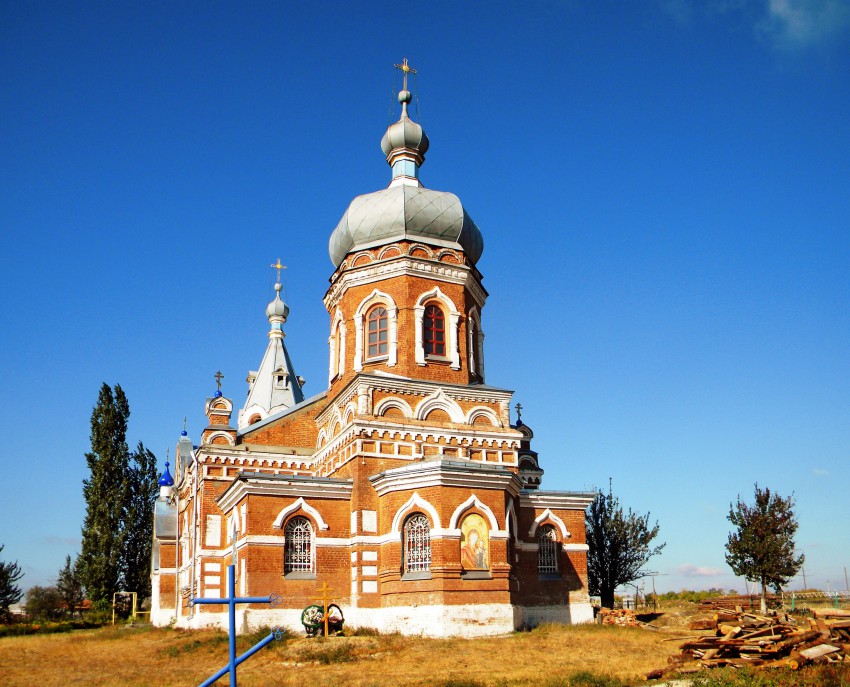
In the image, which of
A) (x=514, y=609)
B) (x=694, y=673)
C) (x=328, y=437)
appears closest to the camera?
(x=694, y=673)

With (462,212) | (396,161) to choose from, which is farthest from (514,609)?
(396,161)

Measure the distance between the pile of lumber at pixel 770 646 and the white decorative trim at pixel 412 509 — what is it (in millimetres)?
6616

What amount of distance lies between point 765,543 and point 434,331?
1251cm

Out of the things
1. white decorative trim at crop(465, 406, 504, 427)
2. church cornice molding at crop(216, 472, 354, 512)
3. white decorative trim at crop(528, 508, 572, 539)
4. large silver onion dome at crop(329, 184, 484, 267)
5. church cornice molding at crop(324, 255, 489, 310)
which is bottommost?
white decorative trim at crop(528, 508, 572, 539)

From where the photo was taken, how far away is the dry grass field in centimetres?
1423

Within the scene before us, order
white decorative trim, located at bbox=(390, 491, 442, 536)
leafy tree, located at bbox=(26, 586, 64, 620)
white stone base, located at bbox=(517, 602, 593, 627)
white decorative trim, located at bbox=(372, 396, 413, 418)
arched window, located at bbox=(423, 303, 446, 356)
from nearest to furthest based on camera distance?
white decorative trim, located at bbox=(390, 491, 442, 536)
white stone base, located at bbox=(517, 602, 593, 627)
white decorative trim, located at bbox=(372, 396, 413, 418)
arched window, located at bbox=(423, 303, 446, 356)
leafy tree, located at bbox=(26, 586, 64, 620)

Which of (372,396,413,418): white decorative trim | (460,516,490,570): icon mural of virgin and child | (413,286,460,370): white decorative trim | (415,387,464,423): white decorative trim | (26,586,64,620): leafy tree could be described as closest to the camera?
(460,516,490,570): icon mural of virgin and child

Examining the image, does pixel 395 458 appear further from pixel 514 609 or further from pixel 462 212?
pixel 462 212

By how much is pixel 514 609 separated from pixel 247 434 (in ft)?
32.7

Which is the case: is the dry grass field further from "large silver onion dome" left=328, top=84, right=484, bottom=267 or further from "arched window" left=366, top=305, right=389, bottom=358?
"large silver onion dome" left=328, top=84, right=484, bottom=267

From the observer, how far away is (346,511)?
21859 millimetres

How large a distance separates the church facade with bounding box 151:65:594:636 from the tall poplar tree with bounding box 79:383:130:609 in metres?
5.61

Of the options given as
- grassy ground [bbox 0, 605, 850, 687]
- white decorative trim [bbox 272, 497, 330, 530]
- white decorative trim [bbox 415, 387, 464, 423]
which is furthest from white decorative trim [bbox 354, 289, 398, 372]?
grassy ground [bbox 0, 605, 850, 687]

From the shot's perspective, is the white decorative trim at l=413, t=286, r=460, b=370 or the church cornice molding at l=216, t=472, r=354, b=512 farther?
the white decorative trim at l=413, t=286, r=460, b=370
